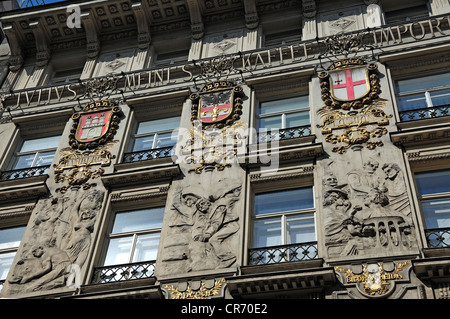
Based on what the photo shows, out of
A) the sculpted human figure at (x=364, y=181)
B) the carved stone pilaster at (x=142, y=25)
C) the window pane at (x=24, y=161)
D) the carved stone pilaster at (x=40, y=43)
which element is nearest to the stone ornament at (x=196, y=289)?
the sculpted human figure at (x=364, y=181)

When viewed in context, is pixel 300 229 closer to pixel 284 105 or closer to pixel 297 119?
pixel 297 119

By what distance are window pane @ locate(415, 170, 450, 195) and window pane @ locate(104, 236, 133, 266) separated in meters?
6.81

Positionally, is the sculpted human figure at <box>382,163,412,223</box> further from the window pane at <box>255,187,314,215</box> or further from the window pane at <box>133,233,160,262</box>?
the window pane at <box>133,233,160,262</box>

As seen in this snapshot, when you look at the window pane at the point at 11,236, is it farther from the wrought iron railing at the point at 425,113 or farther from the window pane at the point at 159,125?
the wrought iron railing at the point at 425,113

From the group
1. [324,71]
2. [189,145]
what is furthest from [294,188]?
[324,71]

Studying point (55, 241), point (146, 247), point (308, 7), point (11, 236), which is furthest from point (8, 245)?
point (308, 7)

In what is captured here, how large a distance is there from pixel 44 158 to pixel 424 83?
1108 centimetres

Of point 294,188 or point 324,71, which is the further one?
point 324,71

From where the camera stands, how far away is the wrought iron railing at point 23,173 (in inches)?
660

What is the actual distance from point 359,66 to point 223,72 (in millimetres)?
4135

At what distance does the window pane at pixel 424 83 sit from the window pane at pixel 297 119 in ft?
8.64

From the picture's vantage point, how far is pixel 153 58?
20672 millimetres
